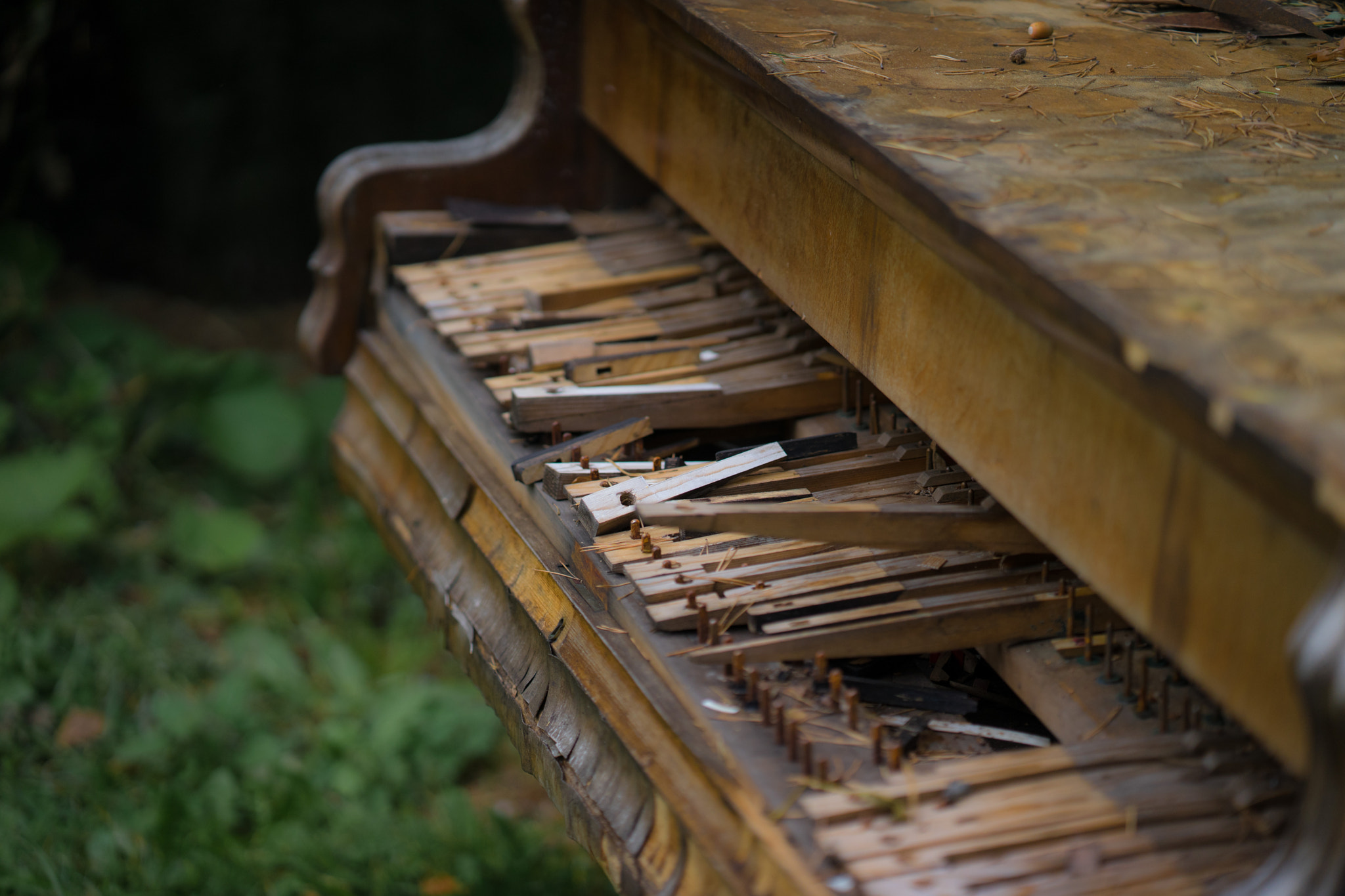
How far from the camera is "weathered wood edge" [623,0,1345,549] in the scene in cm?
104

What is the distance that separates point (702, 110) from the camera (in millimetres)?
2211

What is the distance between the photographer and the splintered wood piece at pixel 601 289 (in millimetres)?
2434

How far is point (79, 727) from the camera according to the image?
11.5ft

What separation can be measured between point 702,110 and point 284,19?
3305 mm

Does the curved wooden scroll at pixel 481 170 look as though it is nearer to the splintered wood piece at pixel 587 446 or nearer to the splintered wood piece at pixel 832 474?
the splintered wood piece at pixel 587 446

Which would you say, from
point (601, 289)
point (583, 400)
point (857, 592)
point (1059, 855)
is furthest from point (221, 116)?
point (1059, 855)

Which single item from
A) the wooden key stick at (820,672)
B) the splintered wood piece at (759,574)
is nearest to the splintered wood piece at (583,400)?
the splintered wood piece at (759,574)

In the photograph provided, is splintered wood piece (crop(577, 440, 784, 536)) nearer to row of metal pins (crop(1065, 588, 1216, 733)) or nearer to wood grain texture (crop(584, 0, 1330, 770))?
wood grain texture (crop(584, 0, 1330, 770))

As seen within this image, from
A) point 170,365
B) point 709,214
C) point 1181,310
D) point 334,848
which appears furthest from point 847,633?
point 170,365

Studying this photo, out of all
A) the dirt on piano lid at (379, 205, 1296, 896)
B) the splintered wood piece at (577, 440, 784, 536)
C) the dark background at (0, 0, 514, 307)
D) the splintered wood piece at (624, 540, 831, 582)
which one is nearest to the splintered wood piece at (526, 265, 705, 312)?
the dirt on piano lid at (379, 205, 1296, 896)

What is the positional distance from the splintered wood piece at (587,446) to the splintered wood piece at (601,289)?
441 mm

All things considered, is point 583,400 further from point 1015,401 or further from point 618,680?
point 1015,401

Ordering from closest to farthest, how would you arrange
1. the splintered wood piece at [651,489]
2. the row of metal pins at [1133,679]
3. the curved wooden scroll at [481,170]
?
the row of metal pins at [1133,679] < the splintered wood piece at [651,489] < the curved wooden scroll at [481,170]

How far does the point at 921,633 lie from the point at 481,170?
5.20 ft
